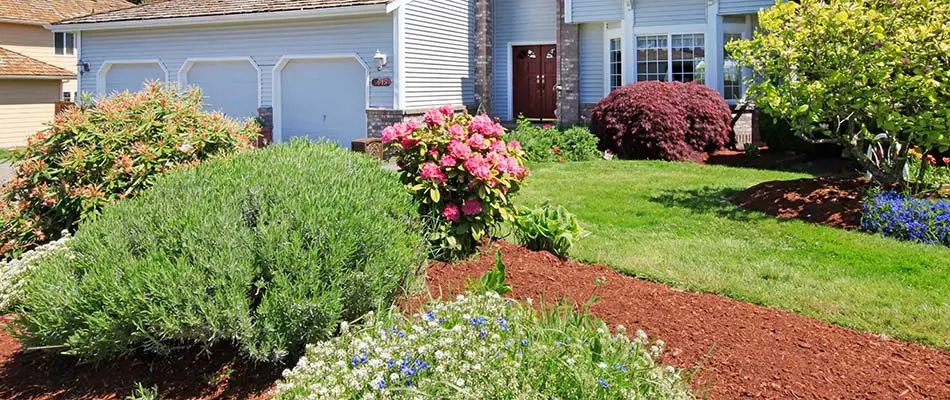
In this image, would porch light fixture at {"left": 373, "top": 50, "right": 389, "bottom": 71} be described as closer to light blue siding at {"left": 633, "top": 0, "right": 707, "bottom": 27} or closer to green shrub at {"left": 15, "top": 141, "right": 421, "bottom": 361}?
light blue siding at {"left": 633, "top": 0, "right": 707, "bottom": 27}

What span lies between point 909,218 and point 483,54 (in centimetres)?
1388

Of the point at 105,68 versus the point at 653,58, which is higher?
the point at 105,68

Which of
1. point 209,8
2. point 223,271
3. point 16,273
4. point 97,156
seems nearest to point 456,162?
point 223,271

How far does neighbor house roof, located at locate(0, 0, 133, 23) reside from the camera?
93.0 ft

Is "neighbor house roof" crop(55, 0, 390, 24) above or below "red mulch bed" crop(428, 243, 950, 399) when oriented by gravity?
above

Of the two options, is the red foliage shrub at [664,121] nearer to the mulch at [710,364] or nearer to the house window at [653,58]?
the house window at [653,58]

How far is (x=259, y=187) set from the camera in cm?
454

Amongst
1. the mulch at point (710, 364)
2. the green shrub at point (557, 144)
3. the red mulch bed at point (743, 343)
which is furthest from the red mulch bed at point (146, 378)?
the green shrub at point (557, 144)

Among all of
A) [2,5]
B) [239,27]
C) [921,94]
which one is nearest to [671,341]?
[921,94]

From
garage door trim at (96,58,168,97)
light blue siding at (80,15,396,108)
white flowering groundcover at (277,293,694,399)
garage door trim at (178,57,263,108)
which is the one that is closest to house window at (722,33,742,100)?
light blue siding at (80,15,396,108)

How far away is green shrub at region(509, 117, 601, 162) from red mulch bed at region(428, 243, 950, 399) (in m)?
9.14

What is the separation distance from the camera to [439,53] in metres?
18.7

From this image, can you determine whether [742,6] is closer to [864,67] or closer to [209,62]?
[864,67]

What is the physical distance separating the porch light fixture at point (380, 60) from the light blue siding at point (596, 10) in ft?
14.9
